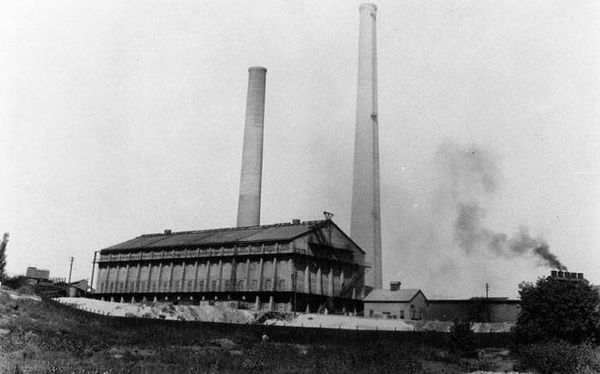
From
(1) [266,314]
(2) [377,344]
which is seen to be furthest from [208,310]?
(2) [377,344]

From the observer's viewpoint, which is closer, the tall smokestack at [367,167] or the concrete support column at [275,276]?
the concrete support column at [275,276]

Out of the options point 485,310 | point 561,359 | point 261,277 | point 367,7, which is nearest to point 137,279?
point 261,277

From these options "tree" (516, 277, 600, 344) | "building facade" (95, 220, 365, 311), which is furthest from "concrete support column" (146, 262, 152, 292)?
"tree" (516, 277, 600, 344)

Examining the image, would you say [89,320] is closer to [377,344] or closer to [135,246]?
[377,344]

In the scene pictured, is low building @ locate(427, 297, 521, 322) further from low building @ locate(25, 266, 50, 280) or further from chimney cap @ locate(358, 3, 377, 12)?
low building @ locate(25, 266, 50, 280)

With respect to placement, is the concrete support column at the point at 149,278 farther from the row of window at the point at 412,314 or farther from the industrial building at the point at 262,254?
the row of window at the point at 412,314

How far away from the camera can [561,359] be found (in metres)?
17.9

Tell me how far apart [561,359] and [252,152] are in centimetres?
4421

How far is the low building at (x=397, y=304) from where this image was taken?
48625mm

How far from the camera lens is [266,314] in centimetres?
4069

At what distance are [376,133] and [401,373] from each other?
41.7 meters

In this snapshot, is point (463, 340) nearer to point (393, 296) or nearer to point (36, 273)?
point (393, 296)

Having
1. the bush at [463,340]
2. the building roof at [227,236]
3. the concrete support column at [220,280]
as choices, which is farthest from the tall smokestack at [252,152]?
the bush at [463,340]

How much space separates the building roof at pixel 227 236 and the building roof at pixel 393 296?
22.3 ft
